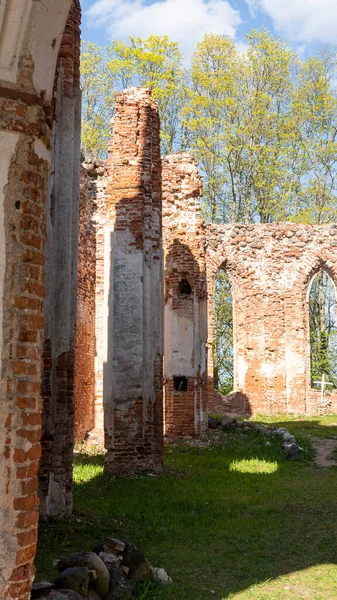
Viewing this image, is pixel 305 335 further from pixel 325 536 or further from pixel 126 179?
pixel 325 536

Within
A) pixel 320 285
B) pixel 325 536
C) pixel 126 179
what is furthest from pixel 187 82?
pixel 325 536

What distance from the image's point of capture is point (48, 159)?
135 inches

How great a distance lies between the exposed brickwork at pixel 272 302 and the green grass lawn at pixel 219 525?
383 inches

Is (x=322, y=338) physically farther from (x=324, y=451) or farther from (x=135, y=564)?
(x=135, y=564)

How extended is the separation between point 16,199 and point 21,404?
1027 millimetres

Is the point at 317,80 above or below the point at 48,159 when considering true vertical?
above

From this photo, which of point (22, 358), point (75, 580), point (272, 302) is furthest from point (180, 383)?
point (22, 358)

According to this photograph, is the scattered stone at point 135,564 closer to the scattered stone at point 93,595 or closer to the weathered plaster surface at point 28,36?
the scattered stone at point 93,595

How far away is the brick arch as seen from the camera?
2939 mm

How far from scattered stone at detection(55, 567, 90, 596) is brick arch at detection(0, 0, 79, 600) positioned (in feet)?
4.43

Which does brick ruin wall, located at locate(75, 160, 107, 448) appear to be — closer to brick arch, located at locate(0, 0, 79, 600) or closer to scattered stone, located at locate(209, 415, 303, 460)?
scattered stone, located at locate(209, 415, 303, 460)

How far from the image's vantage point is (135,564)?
497 cm

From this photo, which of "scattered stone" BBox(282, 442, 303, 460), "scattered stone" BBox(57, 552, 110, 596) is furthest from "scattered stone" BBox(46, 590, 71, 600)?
"scattered stone" BBox(282, 442, 303, 460)

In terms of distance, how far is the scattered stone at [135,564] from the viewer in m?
4.92
